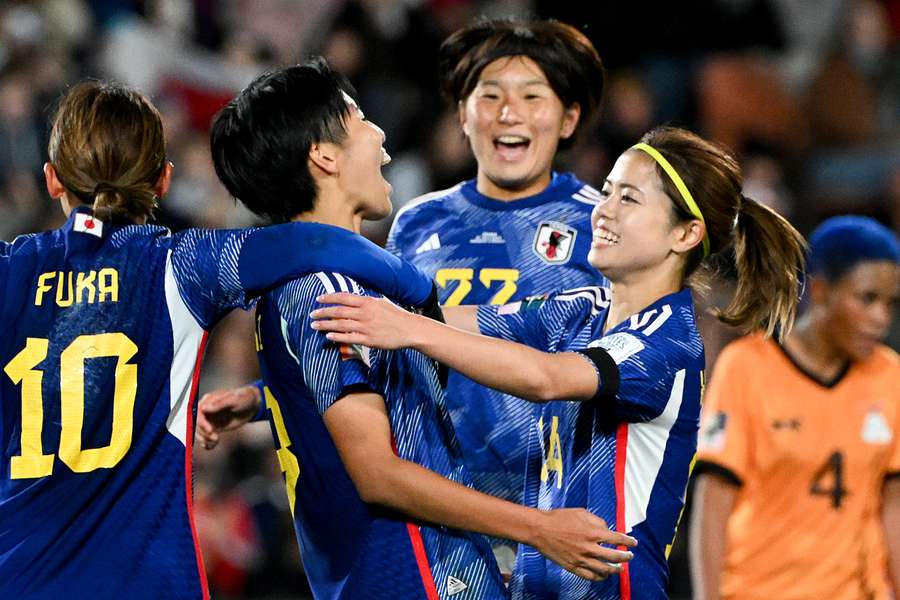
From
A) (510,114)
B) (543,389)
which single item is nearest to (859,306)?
(510,114)

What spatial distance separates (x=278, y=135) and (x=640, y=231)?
1.01 m

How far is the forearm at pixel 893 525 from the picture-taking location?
5.02 meters

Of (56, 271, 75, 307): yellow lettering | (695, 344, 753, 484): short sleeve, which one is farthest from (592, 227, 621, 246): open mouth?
(695, 344, 753, 484): short sleeve

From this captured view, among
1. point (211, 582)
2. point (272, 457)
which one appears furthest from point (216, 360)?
point (211, 582)

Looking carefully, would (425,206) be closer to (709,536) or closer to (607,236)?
(607,236)

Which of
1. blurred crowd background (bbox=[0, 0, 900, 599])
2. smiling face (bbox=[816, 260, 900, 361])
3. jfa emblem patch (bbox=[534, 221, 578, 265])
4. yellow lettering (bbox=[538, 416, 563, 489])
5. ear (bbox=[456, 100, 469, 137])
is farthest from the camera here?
blurred crowd background (bbox=[0, 0, 900, 599])

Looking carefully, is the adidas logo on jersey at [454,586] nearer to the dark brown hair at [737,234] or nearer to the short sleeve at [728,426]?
the dark brown hair at [737,234]

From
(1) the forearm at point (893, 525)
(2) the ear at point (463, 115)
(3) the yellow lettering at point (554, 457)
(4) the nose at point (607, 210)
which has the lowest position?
(1) the forearm at point (893, 525)

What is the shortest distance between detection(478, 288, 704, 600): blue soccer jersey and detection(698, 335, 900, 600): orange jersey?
5.04 feet

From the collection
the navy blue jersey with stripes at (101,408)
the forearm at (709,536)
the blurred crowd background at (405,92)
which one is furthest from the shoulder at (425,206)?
the blurred crowd background at (405,92)

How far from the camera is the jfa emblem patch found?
14.8 ft

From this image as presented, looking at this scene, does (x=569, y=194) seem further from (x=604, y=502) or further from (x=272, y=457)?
(x=272, y=457)

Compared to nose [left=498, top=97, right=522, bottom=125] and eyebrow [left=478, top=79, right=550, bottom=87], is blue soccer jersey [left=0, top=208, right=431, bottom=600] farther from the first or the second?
eyebrow [left=478, top=79, right=550, bottom=87]

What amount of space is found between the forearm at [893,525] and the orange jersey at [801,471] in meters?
0.03
